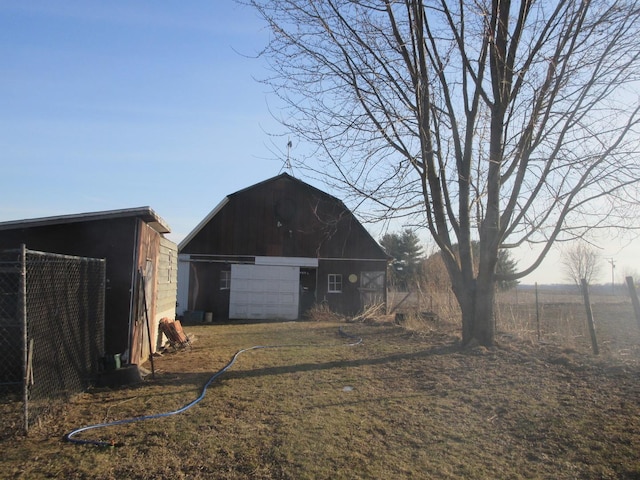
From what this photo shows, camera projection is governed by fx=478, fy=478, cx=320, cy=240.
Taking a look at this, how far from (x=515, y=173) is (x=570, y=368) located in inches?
156

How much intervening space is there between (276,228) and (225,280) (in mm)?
3068

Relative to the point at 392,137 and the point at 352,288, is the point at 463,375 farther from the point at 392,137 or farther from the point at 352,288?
the point at 352,288

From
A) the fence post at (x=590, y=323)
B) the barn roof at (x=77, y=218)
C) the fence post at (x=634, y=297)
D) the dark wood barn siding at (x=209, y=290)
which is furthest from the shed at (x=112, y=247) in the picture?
the dark wood barn siding at (x=209, y=290)

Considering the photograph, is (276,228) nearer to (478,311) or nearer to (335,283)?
(335,283)

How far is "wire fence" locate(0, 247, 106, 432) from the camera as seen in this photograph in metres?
5.65

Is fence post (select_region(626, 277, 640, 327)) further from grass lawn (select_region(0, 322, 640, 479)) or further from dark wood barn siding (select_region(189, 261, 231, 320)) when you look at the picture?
dark wood barn siding (select_region(189, 261, 231, 320))

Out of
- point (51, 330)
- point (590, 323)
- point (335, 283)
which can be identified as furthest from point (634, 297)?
point (335, 283)

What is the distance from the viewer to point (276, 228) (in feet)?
66.7

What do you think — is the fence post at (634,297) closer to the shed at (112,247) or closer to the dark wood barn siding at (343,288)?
the shed at (112,247)

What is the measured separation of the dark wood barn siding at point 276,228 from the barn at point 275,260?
0.14 ft

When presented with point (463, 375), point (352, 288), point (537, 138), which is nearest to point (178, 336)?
point (463, 375)

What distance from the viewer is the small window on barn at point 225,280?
20.1 metres

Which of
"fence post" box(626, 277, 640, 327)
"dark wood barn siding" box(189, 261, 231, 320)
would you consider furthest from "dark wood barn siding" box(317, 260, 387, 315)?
"fence post" box(626, 277, 640, 327)

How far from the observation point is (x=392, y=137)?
10.0 m
